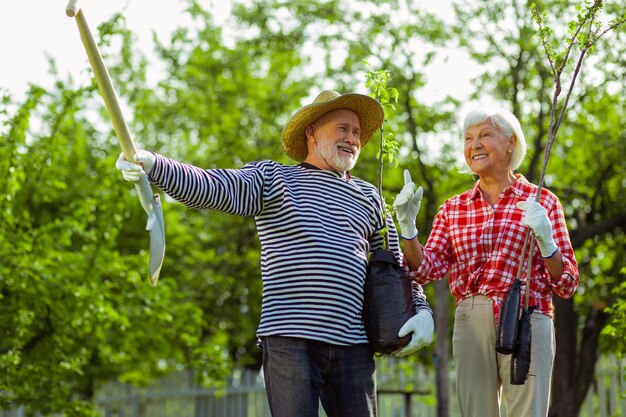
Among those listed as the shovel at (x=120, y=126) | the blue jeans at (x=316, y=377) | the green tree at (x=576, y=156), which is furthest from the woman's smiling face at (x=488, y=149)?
the green tree at (x=576, y=156)

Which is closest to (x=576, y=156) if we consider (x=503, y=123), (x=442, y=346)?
(x=442, y=346)

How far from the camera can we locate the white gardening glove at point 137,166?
3.18m

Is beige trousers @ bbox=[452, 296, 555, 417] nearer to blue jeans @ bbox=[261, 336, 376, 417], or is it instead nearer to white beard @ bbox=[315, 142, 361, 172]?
blue jeans @ bbox=[261, 336, 376, 417]

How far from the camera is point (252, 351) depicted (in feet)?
44.8

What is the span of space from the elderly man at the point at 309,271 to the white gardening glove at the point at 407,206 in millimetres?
126

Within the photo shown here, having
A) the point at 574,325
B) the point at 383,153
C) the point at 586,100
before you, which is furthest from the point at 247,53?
the point at 383,153

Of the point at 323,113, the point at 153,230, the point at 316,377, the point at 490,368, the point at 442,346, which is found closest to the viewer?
the point at 153,230

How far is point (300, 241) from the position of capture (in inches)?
140

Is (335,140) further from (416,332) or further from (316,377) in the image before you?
(316,377)

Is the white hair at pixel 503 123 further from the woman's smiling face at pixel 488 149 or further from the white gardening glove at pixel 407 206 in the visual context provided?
the white gardening glove at pixel 407 206

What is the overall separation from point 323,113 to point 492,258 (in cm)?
84

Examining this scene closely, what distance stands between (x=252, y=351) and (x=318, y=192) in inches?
400

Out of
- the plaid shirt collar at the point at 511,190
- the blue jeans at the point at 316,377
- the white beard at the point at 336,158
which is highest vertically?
the white beard at the point at 336,158

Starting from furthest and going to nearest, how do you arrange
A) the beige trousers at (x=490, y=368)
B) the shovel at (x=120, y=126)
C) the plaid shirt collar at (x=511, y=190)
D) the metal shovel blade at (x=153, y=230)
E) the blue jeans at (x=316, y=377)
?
the plaid shirt collar at (x=511, y=190) → the beige trousers at (x=490, y=368) → the blue jeans at (x=316, y=377) → the metal shovel blade at (x=153, y=230) → the shovel at (x=120, y=126)
